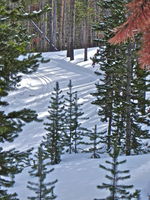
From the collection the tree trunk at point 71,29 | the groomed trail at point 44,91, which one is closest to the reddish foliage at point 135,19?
the groomed trail at point 44,91

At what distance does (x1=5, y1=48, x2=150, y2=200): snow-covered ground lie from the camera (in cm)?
1169

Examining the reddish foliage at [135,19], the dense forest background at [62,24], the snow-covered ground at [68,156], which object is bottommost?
the snow-covered ground at [68,156]

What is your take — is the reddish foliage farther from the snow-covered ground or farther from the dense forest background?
the dense forest background

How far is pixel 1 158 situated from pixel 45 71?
2786cm

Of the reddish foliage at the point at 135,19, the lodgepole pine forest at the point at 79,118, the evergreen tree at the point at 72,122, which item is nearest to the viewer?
the reddish foliage at the point at 135,19

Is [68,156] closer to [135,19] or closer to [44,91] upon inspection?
[44,91]

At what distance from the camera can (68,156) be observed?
1859 centimetres

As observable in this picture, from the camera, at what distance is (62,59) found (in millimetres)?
42625

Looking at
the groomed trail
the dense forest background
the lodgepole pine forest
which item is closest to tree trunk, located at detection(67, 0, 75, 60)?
the lodgepole pine forest

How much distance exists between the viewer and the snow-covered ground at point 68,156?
11688 millimetres

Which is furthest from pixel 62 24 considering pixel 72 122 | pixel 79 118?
pixel 72 122

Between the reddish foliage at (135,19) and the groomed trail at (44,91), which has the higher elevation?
the reddish foliage at (135,19)

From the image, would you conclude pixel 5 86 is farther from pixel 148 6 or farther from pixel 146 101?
pixel 146 101

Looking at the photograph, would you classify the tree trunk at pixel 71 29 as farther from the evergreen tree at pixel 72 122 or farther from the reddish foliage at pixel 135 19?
the reddish foliage at pixel 135 19
